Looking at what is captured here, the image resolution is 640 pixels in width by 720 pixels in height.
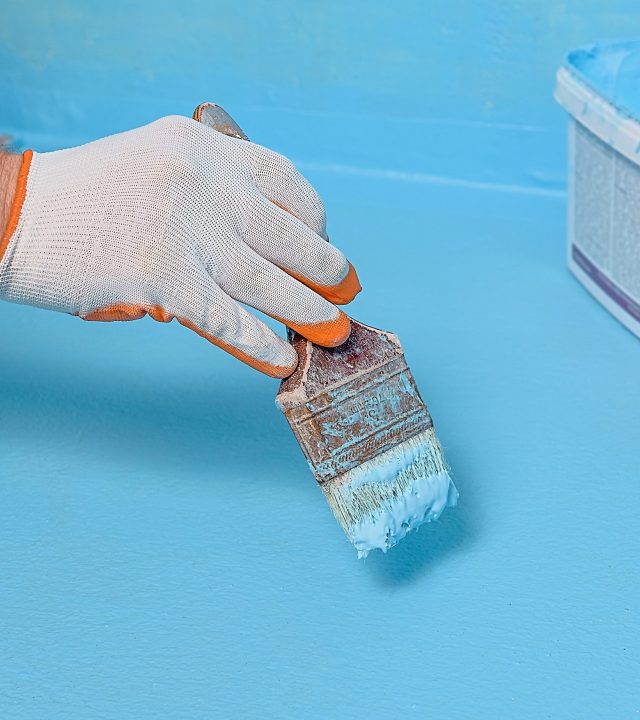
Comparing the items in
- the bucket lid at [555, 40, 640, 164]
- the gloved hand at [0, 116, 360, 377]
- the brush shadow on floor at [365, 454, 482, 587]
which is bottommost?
the brush shadow on floor at [365, 454, 482, 587]

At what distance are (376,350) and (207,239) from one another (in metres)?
0.19

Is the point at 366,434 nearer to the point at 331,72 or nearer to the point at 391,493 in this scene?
the point at 391,493

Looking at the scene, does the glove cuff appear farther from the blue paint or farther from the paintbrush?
the blue paint

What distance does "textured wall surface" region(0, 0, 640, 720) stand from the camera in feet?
3.14

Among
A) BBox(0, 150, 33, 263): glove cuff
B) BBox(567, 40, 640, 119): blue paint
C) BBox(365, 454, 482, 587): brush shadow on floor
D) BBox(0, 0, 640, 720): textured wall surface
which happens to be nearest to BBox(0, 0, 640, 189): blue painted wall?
BBox(0, 0, 640, 720): textured wall surface

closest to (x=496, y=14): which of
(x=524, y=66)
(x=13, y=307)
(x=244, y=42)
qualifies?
(x=524, y=66)

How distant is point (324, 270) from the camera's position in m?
0.96

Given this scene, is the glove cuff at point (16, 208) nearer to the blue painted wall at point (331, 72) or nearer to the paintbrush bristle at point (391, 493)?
the paintbrush bristle at point (391, 493)

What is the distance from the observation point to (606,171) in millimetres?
1396

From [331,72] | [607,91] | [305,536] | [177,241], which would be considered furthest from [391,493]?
[331,72]

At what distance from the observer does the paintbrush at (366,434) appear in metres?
0.93

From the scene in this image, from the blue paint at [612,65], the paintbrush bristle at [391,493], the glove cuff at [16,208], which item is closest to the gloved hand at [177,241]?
the glove cuff at [16,208]

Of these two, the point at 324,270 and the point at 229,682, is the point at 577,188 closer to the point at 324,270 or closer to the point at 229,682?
the point at 324,270

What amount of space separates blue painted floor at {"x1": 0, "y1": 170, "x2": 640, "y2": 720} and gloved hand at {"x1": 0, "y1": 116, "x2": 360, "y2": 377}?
0.83 feet
